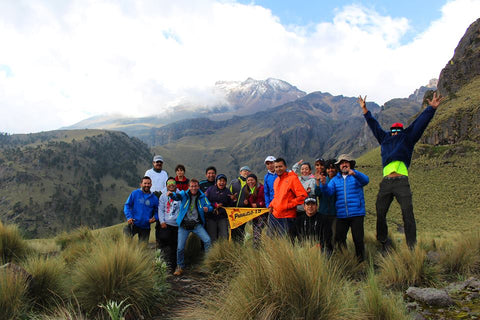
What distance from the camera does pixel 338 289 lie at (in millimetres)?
2963

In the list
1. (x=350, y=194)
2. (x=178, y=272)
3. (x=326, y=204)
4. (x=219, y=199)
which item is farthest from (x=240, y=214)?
(x=350, y=194)

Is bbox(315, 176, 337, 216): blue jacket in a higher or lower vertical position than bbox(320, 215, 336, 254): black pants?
higher

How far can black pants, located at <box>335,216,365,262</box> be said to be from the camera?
5.70 m

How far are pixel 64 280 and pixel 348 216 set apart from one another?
4.87 m

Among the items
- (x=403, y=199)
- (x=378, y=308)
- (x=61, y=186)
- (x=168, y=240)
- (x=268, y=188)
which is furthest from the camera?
(x=61, y=186)

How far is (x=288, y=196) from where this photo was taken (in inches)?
237

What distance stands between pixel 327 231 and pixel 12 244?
7.35m

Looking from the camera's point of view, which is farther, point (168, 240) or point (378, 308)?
point (168, 240)

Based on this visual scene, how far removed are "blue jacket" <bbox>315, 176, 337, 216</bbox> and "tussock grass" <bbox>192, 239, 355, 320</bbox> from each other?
10.1ft

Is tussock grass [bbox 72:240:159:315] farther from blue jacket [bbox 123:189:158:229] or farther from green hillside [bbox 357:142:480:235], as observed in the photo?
green hillside [bbox 357:142:480:235]

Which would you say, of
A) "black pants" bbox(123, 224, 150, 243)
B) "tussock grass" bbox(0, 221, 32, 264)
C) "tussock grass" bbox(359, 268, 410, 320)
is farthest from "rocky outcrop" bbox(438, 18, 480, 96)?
"tussock grass" bbox(0, 221, 32, 264)

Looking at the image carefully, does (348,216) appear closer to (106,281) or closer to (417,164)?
(106,281)

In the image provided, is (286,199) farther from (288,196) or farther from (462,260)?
(462,260)

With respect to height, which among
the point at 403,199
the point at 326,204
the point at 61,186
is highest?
the point at 403,199
